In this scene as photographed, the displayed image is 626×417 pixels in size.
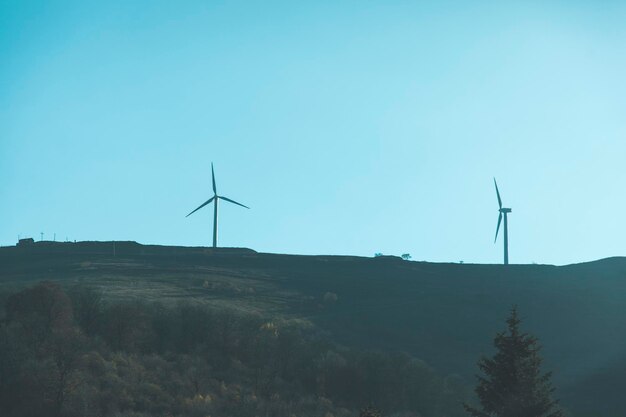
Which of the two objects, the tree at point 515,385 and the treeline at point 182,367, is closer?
the tree at point 515,385

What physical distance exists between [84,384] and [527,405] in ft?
110

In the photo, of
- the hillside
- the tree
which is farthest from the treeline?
the tree

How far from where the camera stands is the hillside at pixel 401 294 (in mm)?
83750

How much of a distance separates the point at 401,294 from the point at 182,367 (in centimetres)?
4261

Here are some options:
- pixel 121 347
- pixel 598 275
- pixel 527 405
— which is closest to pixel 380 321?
pixel 121 347

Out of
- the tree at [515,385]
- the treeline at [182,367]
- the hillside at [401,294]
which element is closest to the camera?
Answer: the tree at [515,385]

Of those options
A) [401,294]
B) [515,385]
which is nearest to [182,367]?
[515,385]

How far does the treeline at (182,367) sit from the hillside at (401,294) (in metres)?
8.36

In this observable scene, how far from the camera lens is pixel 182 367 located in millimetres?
69938

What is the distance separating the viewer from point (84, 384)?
58.9m

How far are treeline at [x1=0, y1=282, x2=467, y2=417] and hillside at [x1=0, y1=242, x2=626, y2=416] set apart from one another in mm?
8359

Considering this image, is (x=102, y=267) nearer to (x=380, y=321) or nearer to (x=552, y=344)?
(x=380, y=321)

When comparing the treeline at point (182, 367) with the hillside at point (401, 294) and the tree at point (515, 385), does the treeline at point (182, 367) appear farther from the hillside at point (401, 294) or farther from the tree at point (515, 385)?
the tree at point (515, 385)

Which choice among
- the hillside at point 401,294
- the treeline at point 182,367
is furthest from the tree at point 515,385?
the hillside at point 401,294
